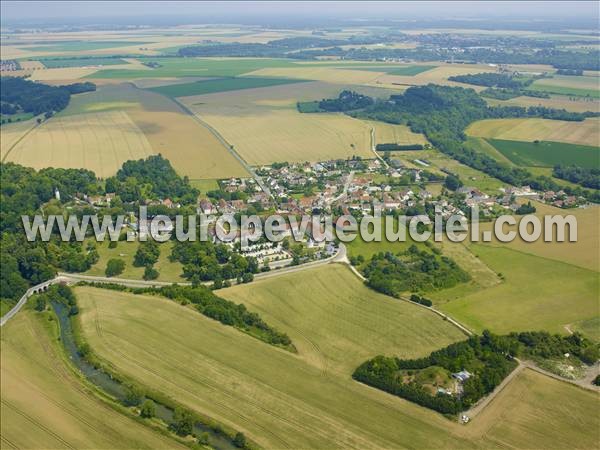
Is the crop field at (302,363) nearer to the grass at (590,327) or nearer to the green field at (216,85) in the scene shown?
the grass at (590,327)

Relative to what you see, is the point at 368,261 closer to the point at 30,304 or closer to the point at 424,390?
the point at 424,390

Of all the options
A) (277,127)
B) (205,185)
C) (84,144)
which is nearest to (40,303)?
(205,185)

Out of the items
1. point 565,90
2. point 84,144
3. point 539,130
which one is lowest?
point 84,144

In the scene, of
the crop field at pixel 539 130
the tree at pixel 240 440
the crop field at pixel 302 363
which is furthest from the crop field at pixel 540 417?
the crop field at pixel 539 130

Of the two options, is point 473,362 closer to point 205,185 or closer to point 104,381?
point 104,381

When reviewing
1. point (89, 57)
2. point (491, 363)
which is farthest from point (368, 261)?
Result: point (89, 57)
